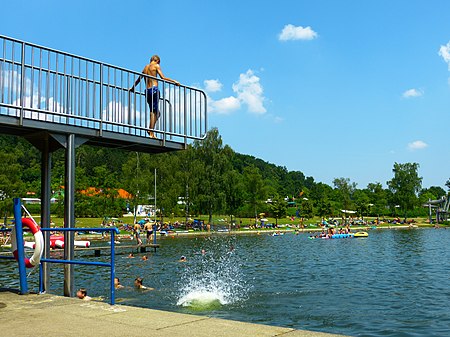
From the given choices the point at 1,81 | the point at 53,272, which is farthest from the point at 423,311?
the point at 53,272

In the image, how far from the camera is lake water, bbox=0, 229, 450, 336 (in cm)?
1454

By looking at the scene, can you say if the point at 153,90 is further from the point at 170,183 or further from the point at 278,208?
the point at 278,208

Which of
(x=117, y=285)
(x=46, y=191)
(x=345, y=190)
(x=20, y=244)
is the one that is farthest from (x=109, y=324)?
(x=345, y=190)

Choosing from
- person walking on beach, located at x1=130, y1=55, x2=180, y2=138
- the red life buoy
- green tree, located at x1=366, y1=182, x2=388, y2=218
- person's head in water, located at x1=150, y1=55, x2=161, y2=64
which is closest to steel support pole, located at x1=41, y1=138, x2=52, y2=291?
the red life buoy

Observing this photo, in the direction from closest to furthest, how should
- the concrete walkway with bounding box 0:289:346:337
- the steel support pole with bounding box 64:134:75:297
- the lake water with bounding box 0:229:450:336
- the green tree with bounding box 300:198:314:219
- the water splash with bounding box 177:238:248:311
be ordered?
the concrete walkway with bounding box 0:289:346:337 < the steel support pole with bounding box 64:134:75:297 < the lake water with bounding box 0:229:450:336 < the water splash with bounding box 177:238:248:311 < the green tree with bounding box 300:198:314:219

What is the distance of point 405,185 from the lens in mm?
140375

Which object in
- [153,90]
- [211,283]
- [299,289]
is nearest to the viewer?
[153,90]

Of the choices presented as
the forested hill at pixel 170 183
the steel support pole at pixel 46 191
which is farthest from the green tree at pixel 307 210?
the steel support pole at pixel 46 191

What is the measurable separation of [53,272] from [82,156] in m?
123

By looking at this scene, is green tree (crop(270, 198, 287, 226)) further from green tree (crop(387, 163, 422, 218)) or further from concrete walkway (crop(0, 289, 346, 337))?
concrete walkway (crop(0, 289, 346, 337))

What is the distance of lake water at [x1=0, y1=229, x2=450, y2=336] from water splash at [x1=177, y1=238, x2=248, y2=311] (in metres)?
0.04

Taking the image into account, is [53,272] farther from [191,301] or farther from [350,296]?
[350,296]

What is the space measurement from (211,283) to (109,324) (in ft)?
55.1

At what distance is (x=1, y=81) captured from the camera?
9.82 m
